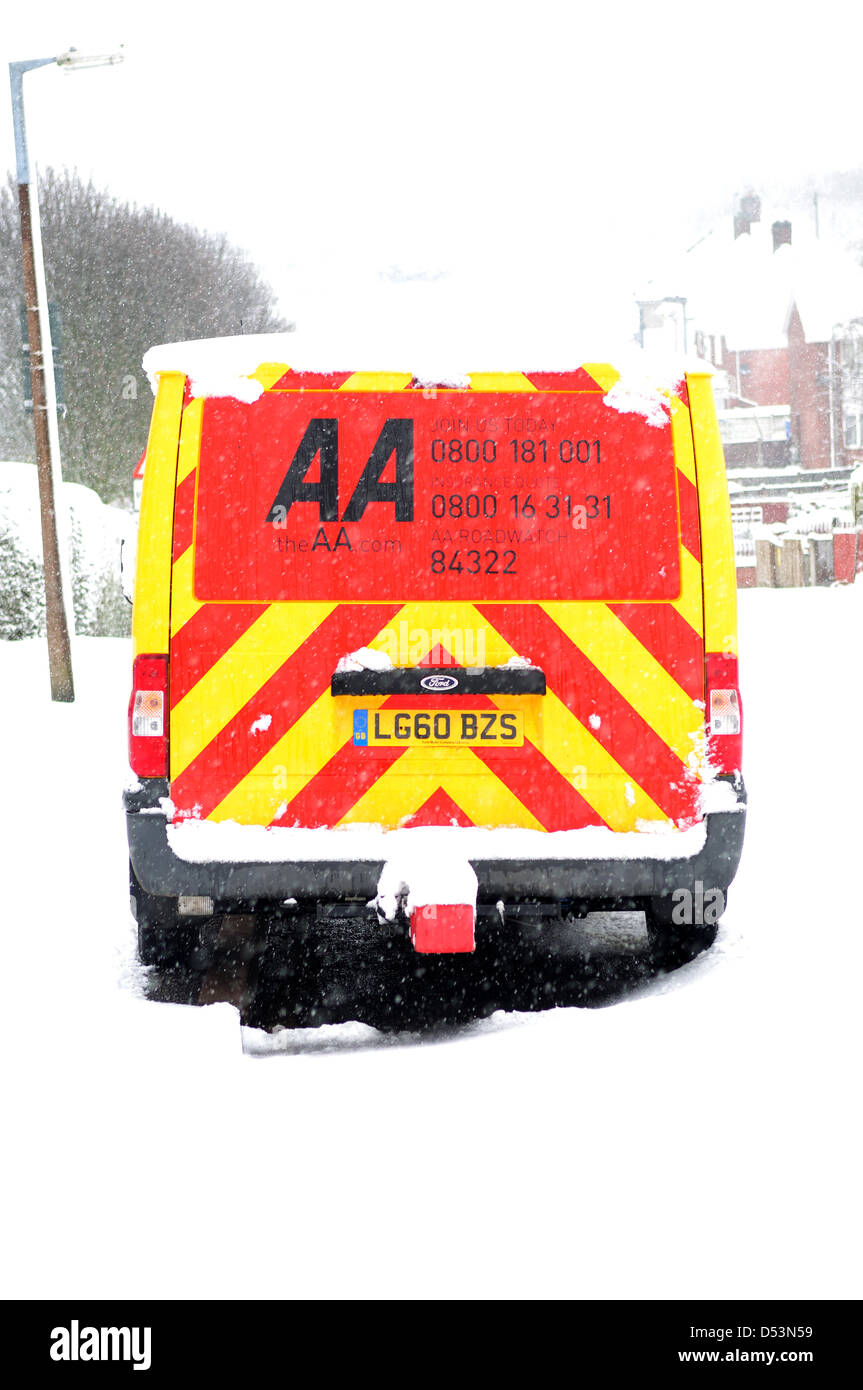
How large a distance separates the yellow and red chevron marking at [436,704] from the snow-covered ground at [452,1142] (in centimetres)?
68

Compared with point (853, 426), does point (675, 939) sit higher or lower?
lower

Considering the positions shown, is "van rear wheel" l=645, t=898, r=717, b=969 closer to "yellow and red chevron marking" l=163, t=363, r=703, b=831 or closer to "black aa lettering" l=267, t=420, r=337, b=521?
"yellow and red chevron marking" l=163, t=363, r=703, b=831

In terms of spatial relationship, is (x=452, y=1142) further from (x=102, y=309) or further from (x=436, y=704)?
(x=102, y=309)

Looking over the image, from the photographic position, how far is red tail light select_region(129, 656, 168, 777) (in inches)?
189

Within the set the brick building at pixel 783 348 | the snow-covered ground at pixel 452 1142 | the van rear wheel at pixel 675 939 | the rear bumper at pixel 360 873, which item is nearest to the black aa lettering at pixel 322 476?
the rear bumper at pixel 360 873

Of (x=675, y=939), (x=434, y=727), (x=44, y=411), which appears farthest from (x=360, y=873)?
(x=44, y=411)

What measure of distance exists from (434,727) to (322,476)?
87 cm

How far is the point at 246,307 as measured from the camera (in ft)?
133

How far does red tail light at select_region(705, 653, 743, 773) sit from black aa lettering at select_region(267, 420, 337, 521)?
1305 mm

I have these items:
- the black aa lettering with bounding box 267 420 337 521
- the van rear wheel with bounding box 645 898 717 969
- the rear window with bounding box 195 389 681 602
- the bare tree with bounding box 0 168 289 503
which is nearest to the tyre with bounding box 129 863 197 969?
the rear window with bounding box 195 389 681 602

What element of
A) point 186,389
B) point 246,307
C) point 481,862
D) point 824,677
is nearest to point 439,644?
point 481,862

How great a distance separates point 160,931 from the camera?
17.9ft

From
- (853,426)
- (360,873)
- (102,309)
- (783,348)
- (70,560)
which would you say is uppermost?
(783,348)

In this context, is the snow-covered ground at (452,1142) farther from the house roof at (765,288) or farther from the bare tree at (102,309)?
the house roof at (765,288)
